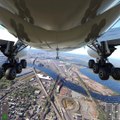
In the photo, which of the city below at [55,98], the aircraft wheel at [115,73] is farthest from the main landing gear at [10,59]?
the city below at [55,98]

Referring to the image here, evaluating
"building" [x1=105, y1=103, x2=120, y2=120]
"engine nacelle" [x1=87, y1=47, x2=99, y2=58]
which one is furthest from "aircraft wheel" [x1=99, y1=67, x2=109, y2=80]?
"building" [x1=105, y1=103, x2=120, y2=120]

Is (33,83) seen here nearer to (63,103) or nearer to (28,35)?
(63,103)

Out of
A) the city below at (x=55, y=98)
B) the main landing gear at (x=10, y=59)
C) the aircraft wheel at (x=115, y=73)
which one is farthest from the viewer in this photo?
the city below at (x=55, y=98)

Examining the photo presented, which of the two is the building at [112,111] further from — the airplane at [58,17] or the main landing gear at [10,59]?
the airplane at [58,17]

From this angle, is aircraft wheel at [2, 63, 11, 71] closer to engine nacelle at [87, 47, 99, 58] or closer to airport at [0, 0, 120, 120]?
airport at [0, 0, 120, 120]

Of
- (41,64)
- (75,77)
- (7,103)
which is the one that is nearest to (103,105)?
(75,77)

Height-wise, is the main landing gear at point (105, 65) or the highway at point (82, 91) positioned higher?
the main landing gear at point (105, 65)

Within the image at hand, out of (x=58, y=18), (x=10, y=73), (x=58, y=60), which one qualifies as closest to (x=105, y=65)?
(x=10, y=73)

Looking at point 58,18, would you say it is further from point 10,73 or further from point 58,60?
point 58,60
